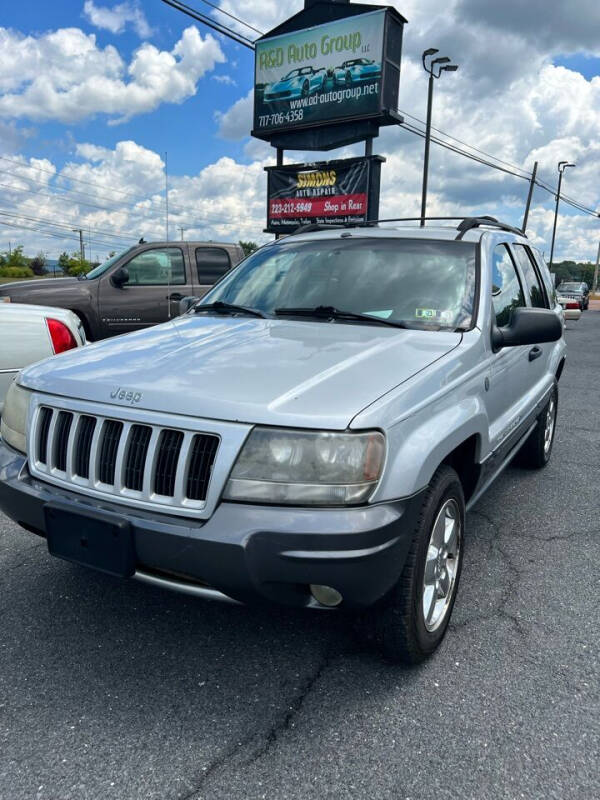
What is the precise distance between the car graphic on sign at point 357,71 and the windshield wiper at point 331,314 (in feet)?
53.8

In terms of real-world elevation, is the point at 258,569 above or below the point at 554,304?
below

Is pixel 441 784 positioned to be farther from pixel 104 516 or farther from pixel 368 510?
pixel 104 516

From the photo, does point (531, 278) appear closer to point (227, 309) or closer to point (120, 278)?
point (227, 309)

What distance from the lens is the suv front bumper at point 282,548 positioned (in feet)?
6.59

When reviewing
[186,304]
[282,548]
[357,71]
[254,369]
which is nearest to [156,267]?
[186,304]

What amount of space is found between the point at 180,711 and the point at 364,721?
2.11 ft

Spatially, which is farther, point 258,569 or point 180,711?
point 180,711

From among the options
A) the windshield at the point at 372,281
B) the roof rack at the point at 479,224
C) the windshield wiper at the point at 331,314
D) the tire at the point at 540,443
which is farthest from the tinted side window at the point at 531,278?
the windshield wiper at the point at 331,314

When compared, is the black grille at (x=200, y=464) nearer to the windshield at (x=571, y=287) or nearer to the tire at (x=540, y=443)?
the tire at (x=540, y=443)

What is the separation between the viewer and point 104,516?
2.20 m

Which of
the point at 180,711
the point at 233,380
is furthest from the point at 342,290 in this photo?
the point at 180,711

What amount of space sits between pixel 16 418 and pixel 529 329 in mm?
2342

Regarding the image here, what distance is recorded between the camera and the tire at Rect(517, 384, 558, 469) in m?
4.95

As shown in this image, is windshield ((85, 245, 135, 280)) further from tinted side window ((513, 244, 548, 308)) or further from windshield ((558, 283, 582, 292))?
windshield ((558, 283, 582, 292))
